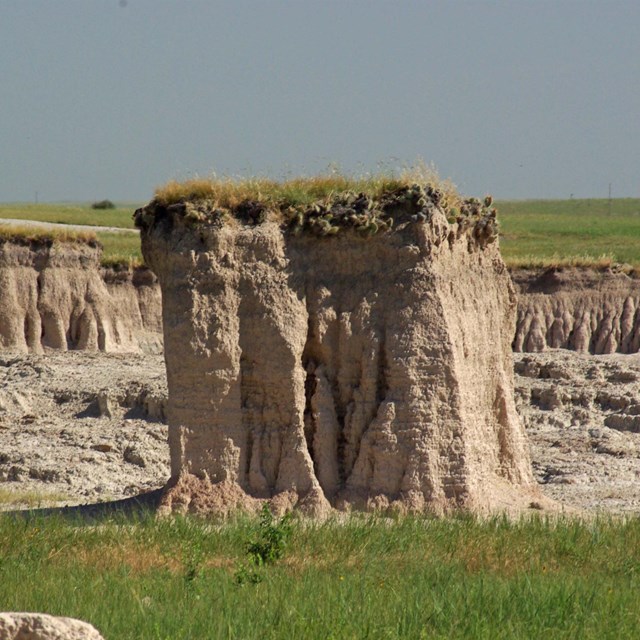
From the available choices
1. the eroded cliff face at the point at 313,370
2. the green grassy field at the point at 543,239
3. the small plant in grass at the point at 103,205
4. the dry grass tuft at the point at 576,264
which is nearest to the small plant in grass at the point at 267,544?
the eroded cliff face at the point at 313,370

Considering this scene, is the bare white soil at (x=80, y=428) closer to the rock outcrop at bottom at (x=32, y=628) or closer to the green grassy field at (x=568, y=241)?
the rock outcrop at bottom at (x=32, y=628)

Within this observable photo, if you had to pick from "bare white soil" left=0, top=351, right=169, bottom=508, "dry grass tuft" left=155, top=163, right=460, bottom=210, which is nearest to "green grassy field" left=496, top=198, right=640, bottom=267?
"bare white soil" left=0, top=351, right=169, bottom=508

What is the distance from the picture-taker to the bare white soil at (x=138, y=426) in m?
22.8

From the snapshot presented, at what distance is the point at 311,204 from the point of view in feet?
56.5

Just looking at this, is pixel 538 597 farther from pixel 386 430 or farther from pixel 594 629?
pixel 386 430

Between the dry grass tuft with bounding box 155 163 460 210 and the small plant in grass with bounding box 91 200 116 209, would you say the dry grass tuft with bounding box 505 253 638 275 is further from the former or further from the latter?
the small plant in grass with bounding box 91 200 116 209

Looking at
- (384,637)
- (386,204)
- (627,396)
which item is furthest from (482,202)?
(627,396)

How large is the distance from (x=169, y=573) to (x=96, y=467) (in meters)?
11.7

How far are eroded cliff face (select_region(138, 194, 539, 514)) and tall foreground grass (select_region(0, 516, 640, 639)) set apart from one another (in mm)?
914

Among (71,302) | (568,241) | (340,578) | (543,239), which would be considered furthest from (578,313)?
(340,578)

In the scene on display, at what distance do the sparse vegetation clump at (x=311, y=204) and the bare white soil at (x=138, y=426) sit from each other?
5274 mm

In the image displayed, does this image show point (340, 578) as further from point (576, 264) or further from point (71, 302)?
point (576, 264)

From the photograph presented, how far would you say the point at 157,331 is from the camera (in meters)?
43.9

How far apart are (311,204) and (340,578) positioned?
6.07 m
